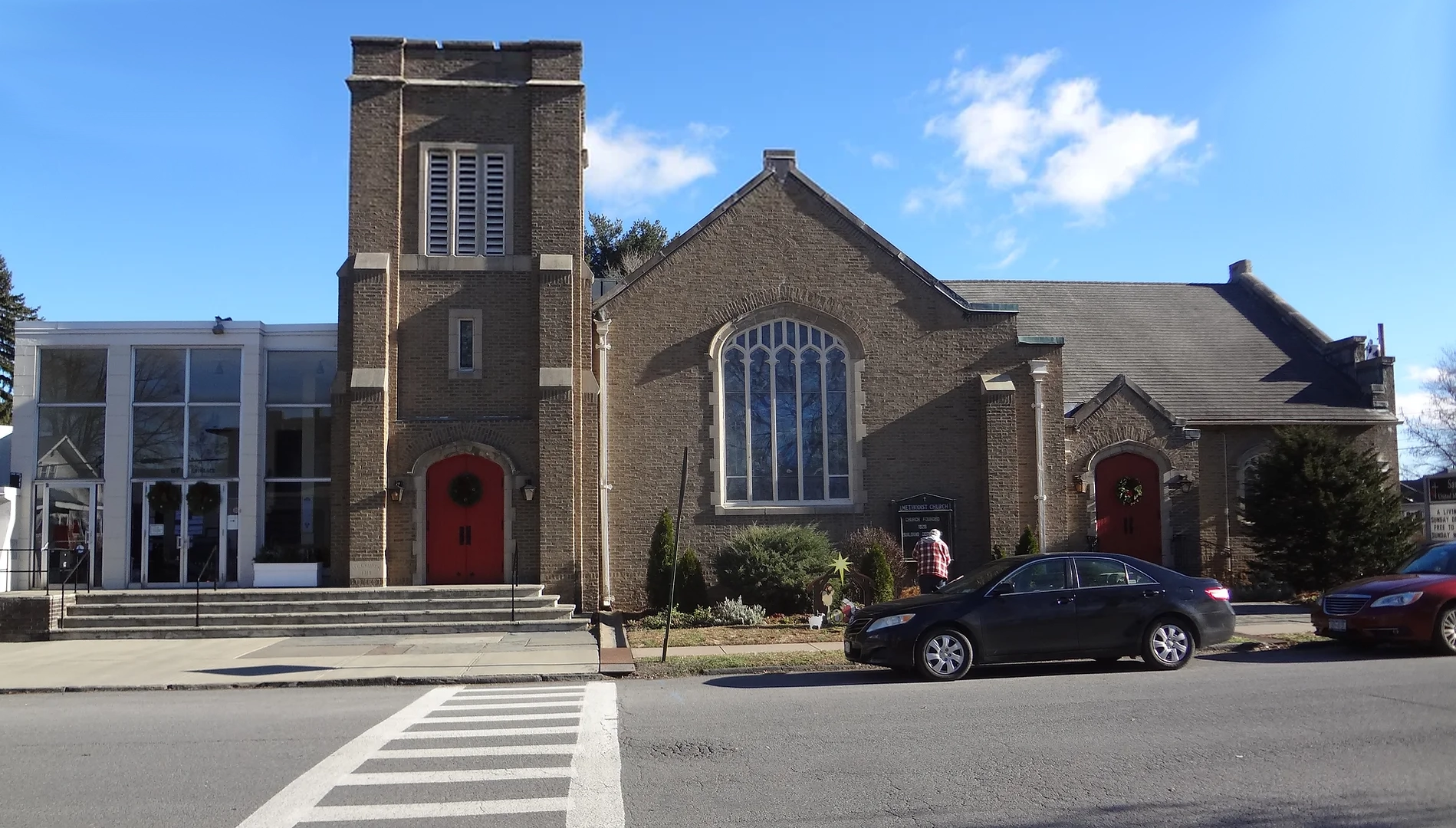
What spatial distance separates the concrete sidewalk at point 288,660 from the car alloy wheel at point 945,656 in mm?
4030

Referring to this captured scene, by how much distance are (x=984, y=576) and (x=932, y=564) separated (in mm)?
2777

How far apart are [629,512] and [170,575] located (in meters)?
8.79

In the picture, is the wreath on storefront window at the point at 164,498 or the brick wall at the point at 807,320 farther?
the wreath on storefront window at the point at 164,498

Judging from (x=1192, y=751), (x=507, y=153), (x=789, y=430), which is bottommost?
(x=1192, y=751)

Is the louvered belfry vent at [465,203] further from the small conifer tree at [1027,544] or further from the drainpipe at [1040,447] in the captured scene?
the small conifer tree at [1027,544]

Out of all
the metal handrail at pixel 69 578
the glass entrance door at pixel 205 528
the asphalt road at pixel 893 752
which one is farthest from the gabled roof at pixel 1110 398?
the metal handrail at pixel 69 578

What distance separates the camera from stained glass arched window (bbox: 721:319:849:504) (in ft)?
66.1

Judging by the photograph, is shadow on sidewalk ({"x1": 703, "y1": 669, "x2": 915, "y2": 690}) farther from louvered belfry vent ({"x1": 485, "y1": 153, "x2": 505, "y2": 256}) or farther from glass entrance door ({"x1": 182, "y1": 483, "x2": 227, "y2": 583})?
glass entrance door ({"x1": 182, "y1": 483, "x2": 227, "y2": 583})

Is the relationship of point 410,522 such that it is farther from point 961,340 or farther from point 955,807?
point 955,807

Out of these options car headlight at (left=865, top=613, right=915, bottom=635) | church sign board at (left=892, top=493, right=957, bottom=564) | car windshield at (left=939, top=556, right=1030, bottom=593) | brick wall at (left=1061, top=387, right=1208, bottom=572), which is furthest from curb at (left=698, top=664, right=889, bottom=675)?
brick wall at (left=1061, top=387, right=1208, bottom=572)

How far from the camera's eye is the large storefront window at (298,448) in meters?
20.5

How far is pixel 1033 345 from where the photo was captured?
20641 millimetres

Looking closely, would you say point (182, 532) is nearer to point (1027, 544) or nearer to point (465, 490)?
point (465, 490)

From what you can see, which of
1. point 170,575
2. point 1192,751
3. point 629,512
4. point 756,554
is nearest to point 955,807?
point 1192,751
